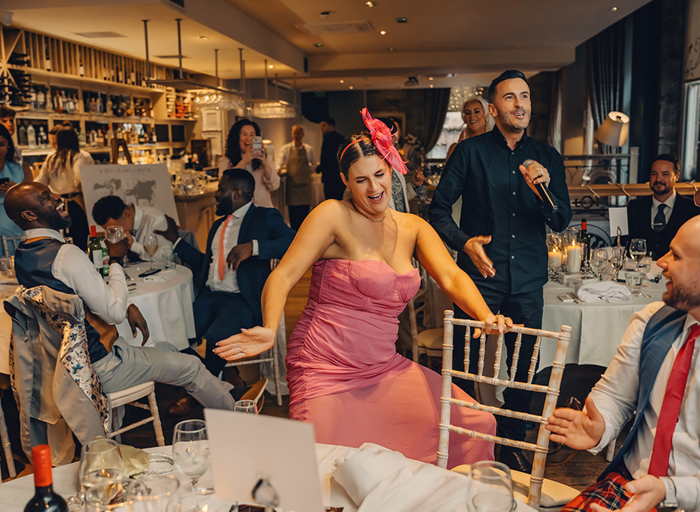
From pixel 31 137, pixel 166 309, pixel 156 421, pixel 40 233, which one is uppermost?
pixel 31 137

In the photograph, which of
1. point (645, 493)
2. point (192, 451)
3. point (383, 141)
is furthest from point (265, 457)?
point (383, 141)

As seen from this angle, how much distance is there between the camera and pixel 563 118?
11688mm

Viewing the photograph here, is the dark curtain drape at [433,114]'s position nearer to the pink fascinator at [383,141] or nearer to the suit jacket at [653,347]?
the pink fascinator at [383,141]

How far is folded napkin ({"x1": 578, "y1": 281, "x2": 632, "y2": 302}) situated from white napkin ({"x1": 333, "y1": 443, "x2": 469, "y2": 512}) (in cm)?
191

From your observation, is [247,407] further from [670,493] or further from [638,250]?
[638,250]

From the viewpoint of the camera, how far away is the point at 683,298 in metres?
1.40

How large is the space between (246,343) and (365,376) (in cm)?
53

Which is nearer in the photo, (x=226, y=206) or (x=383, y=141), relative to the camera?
(x=383, y=141)

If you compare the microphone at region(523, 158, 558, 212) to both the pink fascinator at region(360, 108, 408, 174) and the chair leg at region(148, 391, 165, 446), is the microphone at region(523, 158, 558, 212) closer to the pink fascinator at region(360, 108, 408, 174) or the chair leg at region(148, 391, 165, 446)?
the pink fascinator at region(360, 108, 408, 174)

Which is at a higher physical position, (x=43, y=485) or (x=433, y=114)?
(x=433, y=114)

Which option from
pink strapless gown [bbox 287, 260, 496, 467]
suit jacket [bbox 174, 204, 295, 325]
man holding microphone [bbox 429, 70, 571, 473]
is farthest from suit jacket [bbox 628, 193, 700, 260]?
pink strapless gown [bbox 287, 260, 496, 467]

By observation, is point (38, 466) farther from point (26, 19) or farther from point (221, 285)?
point (26, 19)

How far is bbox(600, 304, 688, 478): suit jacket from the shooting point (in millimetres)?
1484

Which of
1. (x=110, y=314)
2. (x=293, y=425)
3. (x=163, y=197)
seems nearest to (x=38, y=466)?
(x=293, y=425)
